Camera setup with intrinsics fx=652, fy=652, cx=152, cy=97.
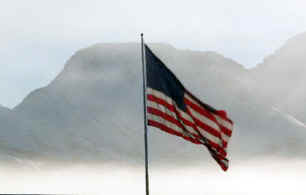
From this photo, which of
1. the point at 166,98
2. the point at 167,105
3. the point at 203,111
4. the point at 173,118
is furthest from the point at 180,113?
the point at 203,111

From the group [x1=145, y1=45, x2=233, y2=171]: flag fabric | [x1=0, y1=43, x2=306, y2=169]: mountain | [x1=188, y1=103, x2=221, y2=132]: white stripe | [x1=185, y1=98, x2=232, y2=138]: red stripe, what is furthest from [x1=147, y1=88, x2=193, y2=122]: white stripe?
[x1=0, y1=43, x2=306, y2=169]: mountain

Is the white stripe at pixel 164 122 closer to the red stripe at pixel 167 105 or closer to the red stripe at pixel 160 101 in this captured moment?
the red stripe at pixel 167 105

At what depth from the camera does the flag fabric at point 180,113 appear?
20.4 meters

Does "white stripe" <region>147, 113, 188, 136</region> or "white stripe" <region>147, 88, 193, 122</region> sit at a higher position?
"white stripe" <region>147, 88, 193, 122</region>

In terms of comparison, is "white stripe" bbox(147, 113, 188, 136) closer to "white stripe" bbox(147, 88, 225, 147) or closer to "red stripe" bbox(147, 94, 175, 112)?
"white stripe" bbox(147, 88, 225, 147)

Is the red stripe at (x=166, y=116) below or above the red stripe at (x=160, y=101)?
below

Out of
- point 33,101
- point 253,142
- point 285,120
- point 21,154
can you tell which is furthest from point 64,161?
point 285,120

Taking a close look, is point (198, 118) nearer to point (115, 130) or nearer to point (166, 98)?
point (166, 98)

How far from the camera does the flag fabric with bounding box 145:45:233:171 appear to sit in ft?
66.9

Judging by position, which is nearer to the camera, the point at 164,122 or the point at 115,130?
the point at 164,122

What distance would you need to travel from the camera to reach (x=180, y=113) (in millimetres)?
20859

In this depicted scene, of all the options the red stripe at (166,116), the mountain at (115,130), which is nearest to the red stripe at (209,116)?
the red stripe at (166,116)

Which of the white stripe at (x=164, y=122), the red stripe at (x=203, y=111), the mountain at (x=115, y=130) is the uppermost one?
the mountain at (x=115, y=130)

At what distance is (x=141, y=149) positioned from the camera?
169125mm
